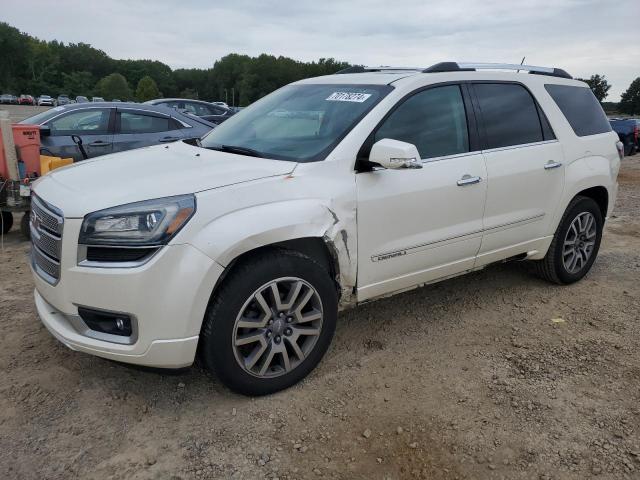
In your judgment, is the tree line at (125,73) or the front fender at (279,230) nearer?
the front fender at (279,230)

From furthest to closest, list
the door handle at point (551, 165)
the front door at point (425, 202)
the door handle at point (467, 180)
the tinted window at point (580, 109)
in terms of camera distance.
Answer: the tinted window at point (580, 109) → the door handle at point (551, 165) → the door handle at point (467, 180) → the front door at point (425, 202)

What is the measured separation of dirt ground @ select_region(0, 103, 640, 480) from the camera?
2.48 metres

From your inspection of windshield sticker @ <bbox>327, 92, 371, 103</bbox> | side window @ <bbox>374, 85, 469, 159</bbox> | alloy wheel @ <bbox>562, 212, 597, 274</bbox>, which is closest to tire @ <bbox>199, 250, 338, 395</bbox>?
side window @ <bbox>374, 85, 469, 159</bbox>

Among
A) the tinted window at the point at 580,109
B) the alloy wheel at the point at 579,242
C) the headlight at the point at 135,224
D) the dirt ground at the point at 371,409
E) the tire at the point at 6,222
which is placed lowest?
the tire at the point at 6,222

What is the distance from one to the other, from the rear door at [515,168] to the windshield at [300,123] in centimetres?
96

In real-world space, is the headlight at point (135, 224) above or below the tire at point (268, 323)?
above

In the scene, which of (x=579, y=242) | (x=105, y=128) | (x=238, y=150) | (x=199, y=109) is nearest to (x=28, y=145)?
(x=105, y=128)

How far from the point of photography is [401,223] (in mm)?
3303

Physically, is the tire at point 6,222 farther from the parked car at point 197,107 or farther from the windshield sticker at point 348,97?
the parked car at point 197,107

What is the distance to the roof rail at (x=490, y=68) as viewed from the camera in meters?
3.72

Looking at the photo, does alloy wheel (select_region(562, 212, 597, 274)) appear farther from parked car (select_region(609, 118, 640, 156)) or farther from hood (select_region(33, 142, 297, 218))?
parked car (select_region(609, 118, 640, 156))

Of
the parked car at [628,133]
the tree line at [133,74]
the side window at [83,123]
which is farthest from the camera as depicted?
the tree line at [133,74]

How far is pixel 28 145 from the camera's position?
606cm

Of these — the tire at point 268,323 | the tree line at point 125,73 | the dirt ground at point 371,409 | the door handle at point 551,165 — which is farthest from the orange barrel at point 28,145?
the tree line at point 125,73
